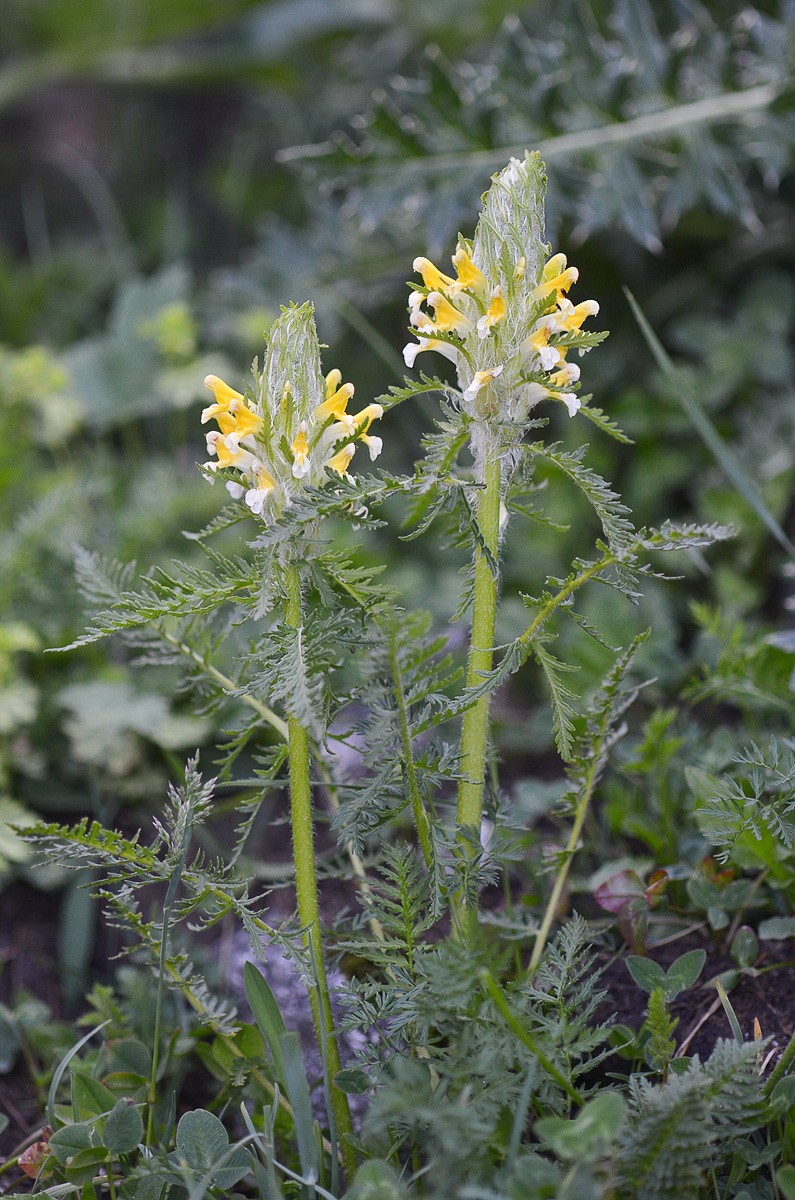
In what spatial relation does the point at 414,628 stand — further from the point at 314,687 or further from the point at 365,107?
the point at 365,107

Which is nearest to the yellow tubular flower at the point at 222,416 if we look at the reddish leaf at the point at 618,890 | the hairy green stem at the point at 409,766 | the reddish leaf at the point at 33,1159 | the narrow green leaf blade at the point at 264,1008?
the hairy green stem at the point at 409,766

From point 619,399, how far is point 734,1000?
1886mm

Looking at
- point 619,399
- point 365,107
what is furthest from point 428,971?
point 365,107

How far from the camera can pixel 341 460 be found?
117 centimetres

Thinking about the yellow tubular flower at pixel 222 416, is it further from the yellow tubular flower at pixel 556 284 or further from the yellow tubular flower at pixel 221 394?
the yellow tubular flower at pixel 556 284

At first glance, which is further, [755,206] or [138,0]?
[138,0]

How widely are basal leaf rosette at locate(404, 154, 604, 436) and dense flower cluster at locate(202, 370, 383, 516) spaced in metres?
0.12

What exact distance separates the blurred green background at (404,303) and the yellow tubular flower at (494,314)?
0.72 m

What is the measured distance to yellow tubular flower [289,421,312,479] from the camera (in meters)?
1.08

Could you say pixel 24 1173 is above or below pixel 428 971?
below

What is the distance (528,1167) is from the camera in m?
0.96

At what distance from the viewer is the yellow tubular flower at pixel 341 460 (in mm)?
1161

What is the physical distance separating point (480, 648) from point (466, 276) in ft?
1.49

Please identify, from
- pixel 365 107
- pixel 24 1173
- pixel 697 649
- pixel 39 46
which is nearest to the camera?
pixel 24 1173
